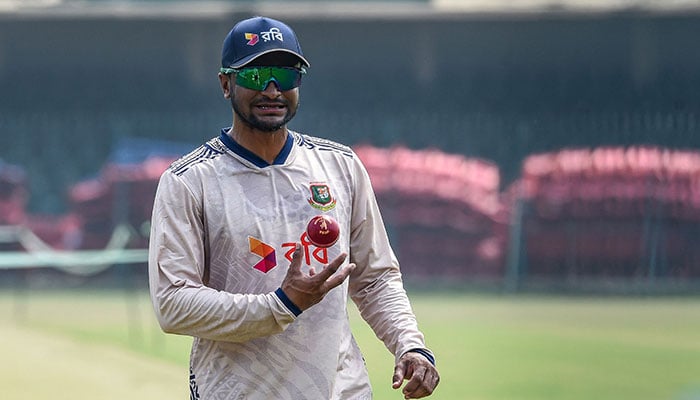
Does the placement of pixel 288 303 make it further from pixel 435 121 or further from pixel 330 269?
pixel 435 121

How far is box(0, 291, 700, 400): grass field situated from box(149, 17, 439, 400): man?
566 cm

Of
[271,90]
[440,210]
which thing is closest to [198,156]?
[271,90]

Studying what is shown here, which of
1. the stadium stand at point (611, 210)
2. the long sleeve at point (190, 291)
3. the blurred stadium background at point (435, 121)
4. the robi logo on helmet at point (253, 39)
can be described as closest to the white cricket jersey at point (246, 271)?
the long sleeve at point (190, 291)

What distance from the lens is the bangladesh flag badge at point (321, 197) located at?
3373 mm

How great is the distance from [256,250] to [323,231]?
0.61ft

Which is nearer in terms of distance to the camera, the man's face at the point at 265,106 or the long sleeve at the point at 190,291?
the long sleeve at the point at 190,291

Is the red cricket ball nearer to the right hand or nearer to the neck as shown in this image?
the right hand

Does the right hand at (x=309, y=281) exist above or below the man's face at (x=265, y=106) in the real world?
below

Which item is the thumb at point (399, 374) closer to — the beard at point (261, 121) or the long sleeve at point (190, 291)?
the long sleeve at point (190, 291)

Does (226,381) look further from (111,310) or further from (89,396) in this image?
(111,310)

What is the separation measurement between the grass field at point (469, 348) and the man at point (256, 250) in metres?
5.66

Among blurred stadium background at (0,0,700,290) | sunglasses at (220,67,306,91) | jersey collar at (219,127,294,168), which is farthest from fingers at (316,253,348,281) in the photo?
blurred stadium background at (0,0,700,290)

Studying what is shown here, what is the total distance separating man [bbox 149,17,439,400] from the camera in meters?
3.25

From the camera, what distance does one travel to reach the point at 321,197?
3389 millimetres
